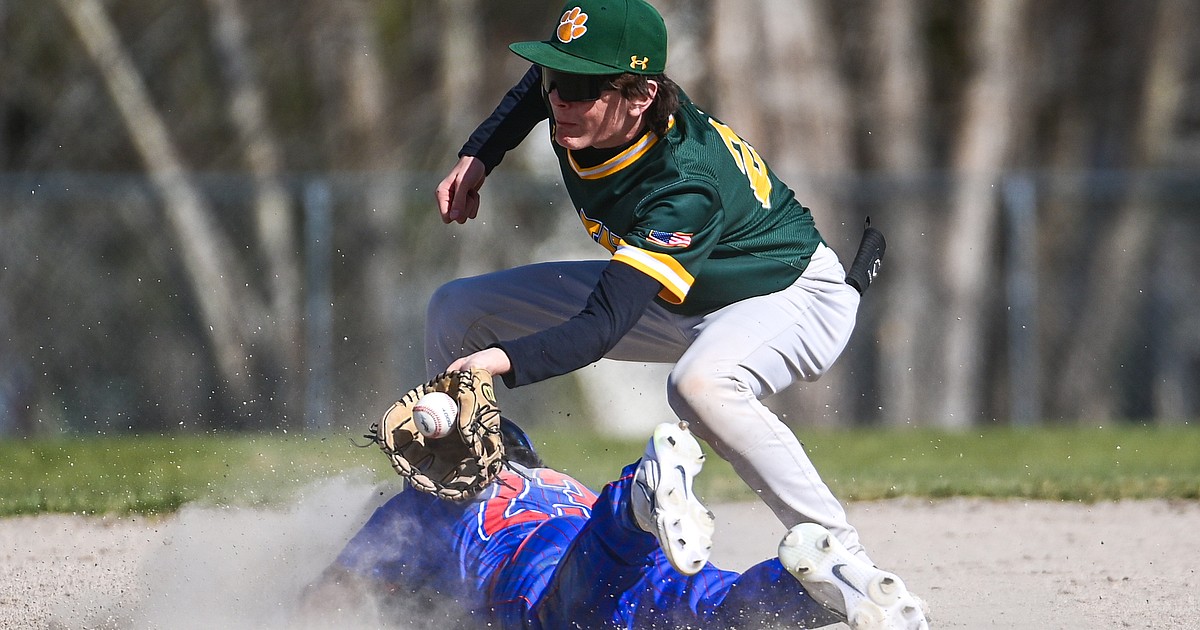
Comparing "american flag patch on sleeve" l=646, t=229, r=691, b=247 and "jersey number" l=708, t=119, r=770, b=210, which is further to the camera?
"jersey number" l=708, t=119, r=770, b=210

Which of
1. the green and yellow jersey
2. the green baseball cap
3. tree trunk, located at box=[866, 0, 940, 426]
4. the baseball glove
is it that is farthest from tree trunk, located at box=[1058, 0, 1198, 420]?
the baseball glove

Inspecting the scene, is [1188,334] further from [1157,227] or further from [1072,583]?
[1072,583]

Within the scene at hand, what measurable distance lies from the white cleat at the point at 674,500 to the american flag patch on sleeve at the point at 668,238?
0.65 m

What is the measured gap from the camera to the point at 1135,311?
1382 cm

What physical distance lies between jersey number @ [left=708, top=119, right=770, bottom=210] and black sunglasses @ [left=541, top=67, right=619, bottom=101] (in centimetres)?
50

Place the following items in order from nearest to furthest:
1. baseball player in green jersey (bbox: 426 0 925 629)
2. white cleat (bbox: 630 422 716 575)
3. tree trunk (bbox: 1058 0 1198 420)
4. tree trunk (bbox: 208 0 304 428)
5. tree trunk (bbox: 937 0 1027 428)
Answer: white cleat (bbox: 630 422 716 575) → baseball player in green jersey (bbox: 426 0 925 629) → tree trunk (bbox: 208 0 304 428) → tree trunk (bbox: 937 0 1027 428) → tree trunk (bbox: 1058 0 1198 420)

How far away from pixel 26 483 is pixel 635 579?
4.72 metres

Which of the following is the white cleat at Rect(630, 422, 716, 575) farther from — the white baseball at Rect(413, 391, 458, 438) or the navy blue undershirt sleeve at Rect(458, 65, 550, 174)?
the navy blue undershirt sleeve at Rect(458, 65, 550, 174)

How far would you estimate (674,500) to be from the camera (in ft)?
10.5

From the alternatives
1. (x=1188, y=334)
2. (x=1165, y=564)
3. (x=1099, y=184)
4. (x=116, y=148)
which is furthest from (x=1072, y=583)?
(x=116, y=148)

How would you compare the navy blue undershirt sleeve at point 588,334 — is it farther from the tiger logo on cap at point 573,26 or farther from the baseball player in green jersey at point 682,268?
the tiger logo on cap at point 573,26

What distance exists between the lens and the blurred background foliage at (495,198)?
12.1 meters

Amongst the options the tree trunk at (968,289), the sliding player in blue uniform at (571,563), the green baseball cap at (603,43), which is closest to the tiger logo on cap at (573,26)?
the green baseball cap at (603,43)

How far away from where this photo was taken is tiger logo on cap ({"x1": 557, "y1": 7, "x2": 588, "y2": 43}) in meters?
3.87
